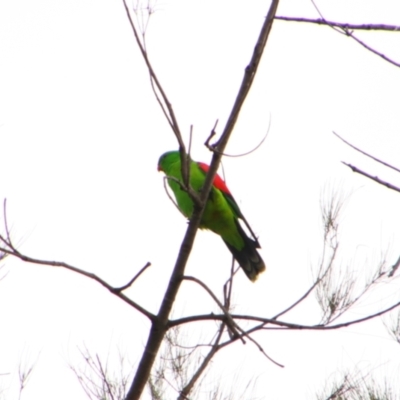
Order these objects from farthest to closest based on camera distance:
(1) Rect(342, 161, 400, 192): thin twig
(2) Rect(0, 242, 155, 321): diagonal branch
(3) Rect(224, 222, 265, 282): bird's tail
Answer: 1. (3) Rect(224, 222, 265, 282): bird's tail
2. (2) Rect(0, 242, 155, 321): diagonal branch
3. (1) Rect(342, 161, 400, 192): thin twig

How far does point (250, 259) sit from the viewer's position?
3953 millimetres

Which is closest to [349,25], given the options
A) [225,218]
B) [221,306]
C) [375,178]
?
[375,178]

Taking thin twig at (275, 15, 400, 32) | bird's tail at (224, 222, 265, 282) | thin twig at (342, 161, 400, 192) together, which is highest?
bird's tail at (224, 222, 265, 282)

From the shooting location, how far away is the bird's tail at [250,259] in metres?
3.89

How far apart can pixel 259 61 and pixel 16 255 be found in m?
0.97

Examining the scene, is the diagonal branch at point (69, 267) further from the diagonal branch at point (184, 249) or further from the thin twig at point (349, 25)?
the thin twig at point (349, 25)

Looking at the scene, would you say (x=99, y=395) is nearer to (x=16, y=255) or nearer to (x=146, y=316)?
(x=146, y=316)

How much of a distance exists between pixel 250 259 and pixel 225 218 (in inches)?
12.2

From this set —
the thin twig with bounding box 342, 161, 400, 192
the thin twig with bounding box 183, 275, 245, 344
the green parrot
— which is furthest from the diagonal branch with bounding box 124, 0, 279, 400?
the green parrot

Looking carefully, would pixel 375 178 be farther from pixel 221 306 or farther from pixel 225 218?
pixel 225 218

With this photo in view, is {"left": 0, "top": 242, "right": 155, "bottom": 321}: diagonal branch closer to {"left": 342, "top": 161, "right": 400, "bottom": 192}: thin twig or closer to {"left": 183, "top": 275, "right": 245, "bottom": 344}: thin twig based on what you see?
{"left": 183, "top": 275, "right": 245, "bottom": 344}: thin twig

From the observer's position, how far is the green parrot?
12.9 feet

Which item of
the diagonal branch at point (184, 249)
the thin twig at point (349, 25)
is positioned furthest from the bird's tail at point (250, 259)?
the thin twig at point (349, 25)

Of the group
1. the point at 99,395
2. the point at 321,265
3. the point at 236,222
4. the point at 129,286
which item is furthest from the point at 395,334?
the point at 129,286
